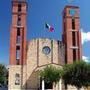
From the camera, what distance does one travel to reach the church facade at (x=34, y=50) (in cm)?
5691

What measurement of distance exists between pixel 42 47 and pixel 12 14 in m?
8.92

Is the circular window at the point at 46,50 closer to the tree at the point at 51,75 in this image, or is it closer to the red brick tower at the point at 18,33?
the red brick tower at the point at 18,33

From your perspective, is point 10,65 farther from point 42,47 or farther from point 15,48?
point 42,47

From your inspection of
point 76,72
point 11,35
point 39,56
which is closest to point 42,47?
point 39,56

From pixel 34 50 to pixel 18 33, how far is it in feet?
15.6

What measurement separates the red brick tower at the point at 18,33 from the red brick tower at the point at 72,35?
8.51 m

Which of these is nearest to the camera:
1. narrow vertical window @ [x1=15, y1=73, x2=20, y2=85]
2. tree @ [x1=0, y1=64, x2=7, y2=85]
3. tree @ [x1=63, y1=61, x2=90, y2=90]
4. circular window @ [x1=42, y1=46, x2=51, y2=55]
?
tree @ [x1=63, y1=61, x2=90, y2=90]

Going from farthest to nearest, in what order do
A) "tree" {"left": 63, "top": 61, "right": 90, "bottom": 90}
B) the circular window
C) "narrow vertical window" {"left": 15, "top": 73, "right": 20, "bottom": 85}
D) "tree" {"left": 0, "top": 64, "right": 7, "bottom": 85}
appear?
1. "tree" {"left": 0, "top": 64, "right": 7, "bottom": 85}
2. the circular window
3. "narrow vertical window" {"left": 15, "top": 73, "right": 20, "bottom": 85}
4. "tree" {"left": 63, "top": 61, "right": 90, "bottom": 90}

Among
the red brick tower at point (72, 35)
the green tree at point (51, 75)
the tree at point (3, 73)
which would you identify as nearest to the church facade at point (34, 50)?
the red brick tower at point (72, 35)

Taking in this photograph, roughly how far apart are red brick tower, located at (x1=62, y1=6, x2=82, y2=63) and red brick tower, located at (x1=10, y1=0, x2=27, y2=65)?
27.9 feet

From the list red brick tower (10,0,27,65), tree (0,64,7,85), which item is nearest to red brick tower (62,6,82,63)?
red brick tower (10,0,27,65)

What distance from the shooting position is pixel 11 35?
5888 centimetres

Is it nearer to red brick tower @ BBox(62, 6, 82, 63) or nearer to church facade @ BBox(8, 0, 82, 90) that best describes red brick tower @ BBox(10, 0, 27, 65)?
church facade @ BBox(8, 0, 82, 90)

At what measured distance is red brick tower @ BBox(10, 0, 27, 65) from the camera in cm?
5794
